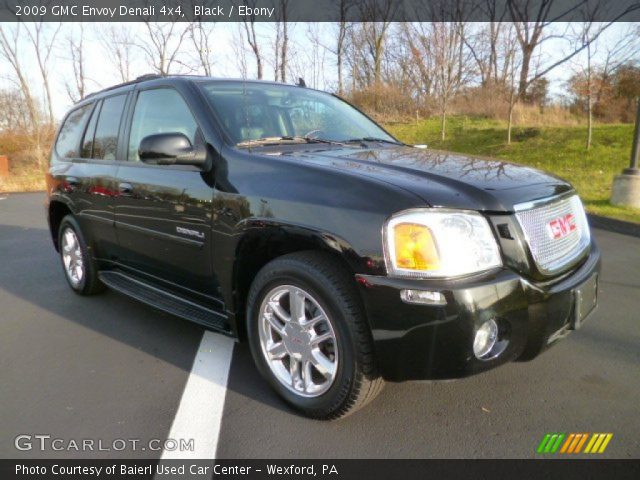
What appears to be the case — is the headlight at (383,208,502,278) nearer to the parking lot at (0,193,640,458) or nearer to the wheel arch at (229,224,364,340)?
the wheel arch at (229,224,364,340)

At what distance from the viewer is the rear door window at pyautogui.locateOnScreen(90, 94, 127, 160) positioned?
3.75m

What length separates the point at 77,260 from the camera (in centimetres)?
448

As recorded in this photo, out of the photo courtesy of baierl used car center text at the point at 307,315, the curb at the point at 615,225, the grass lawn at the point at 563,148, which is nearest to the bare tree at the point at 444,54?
the grass lawn at the point at 563,148

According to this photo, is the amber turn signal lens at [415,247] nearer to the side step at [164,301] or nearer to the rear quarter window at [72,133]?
the side step at [164,301]

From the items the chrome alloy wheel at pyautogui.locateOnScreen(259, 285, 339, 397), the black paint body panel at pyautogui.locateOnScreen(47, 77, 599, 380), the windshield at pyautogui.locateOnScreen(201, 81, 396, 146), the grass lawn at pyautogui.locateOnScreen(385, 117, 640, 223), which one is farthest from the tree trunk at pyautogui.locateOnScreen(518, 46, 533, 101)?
the chrome alloy wheel at pyautogui.locateOnScreen(259, 285, 339, 397)

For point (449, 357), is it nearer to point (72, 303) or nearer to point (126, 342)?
point (126, 342)

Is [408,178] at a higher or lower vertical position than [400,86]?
lower

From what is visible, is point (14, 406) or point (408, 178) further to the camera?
point (14, 406)

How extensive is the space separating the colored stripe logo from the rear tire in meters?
3.74

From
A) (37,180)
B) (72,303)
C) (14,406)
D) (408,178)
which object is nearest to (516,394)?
(408,178)

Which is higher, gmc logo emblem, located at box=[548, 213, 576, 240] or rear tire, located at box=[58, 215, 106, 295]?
gmc logo emblem, located at box=[548, 213, 576, 240]

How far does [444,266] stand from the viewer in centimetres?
200

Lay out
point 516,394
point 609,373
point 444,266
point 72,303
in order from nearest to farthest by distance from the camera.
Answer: point 444,266 < point 516,394 < point 609,373 < point 72,303

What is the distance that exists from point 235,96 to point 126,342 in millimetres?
1963
